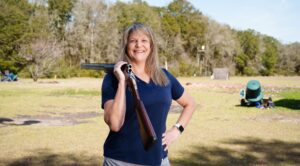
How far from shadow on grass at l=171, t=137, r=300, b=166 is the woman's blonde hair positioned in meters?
4.54

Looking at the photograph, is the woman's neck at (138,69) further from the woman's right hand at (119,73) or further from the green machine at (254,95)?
the green machine at (254,95)

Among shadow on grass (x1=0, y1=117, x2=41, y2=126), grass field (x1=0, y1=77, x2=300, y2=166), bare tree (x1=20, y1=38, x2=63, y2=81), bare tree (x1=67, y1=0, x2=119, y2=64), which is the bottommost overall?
shadow on grass (x1=0, y1=117, x2=41, y2=126)

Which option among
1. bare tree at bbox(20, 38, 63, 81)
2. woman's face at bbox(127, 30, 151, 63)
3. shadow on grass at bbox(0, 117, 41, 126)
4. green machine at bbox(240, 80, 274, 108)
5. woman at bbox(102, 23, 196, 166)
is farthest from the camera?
bare tree at bbox(20, 38, 63, 81)

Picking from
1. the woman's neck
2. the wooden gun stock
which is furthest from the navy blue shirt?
the wooden gun stock

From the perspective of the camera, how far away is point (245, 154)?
8133 mm

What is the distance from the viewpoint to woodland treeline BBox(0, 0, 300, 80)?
5175cm

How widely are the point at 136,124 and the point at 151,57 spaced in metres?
0.59

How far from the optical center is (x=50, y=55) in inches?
1892

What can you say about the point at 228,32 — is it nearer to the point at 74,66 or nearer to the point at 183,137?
the point at 74,66

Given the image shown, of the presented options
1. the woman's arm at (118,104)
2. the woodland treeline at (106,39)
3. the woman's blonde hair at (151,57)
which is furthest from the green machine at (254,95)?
the woodland treeline at (106,39)

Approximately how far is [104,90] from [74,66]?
58.1m

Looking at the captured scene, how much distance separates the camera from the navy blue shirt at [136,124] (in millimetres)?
2693

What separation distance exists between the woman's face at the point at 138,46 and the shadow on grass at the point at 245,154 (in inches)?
184

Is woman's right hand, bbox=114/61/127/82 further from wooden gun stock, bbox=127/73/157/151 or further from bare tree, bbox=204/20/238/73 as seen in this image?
bare tree, bbox=204/20/238/73
